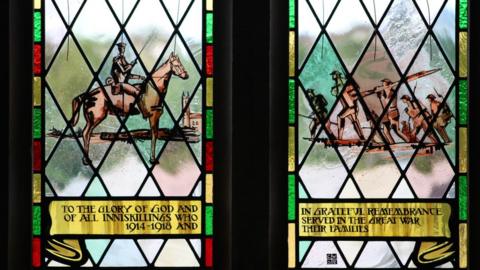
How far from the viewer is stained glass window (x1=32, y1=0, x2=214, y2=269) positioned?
2.38 meters

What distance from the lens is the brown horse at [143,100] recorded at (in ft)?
7.86

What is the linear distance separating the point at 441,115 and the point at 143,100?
3.26 ft

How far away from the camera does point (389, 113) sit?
7.91ft

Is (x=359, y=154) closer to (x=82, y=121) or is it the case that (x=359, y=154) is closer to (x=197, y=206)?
(x=197, y=206)

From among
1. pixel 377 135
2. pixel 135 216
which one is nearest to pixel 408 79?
pixel 377 135

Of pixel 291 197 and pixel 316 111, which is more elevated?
pixel 316 111
